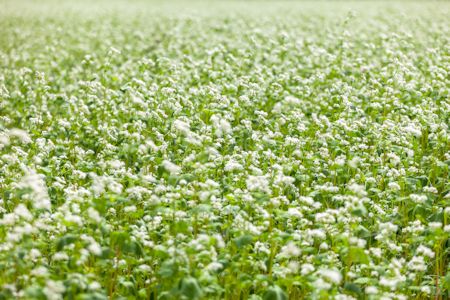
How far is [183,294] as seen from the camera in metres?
5.17

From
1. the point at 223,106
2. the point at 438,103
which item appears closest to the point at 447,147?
the point at 438,103

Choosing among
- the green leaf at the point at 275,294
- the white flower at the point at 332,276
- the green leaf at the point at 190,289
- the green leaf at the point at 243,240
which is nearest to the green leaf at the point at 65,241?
the green leaf at the point at 190,289

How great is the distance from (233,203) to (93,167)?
2224 millimetres

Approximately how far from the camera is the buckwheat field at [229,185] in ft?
18.9

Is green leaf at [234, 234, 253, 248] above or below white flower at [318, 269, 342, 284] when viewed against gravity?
above

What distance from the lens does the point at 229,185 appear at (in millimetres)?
7254

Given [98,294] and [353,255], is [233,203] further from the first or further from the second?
[98,294]

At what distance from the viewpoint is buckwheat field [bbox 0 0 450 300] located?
5746 millimetres

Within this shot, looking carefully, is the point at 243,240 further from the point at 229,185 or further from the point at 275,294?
the point at 229,185

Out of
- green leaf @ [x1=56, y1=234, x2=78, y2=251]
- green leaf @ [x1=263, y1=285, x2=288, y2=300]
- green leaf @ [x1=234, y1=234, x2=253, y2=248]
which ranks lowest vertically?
green leaf @ [x1=263, y1=285, x2=288, y2=300]

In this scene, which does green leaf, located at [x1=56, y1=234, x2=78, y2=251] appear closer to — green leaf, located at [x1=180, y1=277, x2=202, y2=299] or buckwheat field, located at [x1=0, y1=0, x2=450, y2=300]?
buckwheat field, located at [x1=0, y1=0, x2=450, y2=300]

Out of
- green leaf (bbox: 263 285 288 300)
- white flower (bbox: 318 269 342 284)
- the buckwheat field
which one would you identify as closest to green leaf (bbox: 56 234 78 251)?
the buckwheat field

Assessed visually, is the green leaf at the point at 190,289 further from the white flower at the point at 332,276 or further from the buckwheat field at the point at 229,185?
the white flower at the point at 332,276

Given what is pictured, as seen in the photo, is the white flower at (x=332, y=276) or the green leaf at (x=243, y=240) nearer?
the white flower at (x=332, y=276)
